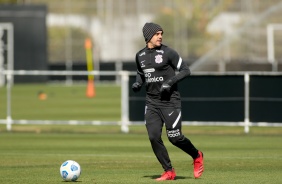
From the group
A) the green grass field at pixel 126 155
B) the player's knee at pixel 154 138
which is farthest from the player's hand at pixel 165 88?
the green grass field at pixel 126 155

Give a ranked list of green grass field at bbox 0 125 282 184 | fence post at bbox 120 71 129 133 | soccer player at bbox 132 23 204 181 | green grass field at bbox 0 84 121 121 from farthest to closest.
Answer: green grass field at bbox 0 84 121 121
fence post at bbox 120 71 129 133
green grass field at bbox 0 125 282 184
soccer player at bbox 132 23 204 181

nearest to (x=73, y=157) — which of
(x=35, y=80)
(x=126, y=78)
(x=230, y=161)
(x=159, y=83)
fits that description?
(x=230, y=161)

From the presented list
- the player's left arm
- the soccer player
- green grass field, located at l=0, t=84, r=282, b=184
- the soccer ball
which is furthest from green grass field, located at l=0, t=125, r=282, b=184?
the player's left arm

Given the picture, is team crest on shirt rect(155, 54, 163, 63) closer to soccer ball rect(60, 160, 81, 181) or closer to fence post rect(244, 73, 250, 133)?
soccer ball rect(60, 160, 81, 181)

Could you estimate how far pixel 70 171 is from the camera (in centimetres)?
1393

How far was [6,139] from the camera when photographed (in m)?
23.8

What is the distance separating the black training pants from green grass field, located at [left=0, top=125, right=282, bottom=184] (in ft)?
1.47

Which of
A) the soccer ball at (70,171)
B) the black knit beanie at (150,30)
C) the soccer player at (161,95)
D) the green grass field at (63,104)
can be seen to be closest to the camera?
the soccer ball at (70,171)

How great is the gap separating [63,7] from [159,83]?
54.9 meters

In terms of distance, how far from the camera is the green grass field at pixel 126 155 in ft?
48.7

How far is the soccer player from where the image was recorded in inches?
559

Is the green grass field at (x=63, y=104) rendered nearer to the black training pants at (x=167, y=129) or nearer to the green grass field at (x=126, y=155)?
the green grass field at (x=126, y=155)

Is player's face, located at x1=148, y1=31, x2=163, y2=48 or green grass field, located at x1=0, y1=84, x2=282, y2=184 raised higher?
player's face, located at x1=148, y1=31, x2=163, y2=48

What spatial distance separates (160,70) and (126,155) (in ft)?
16.8
